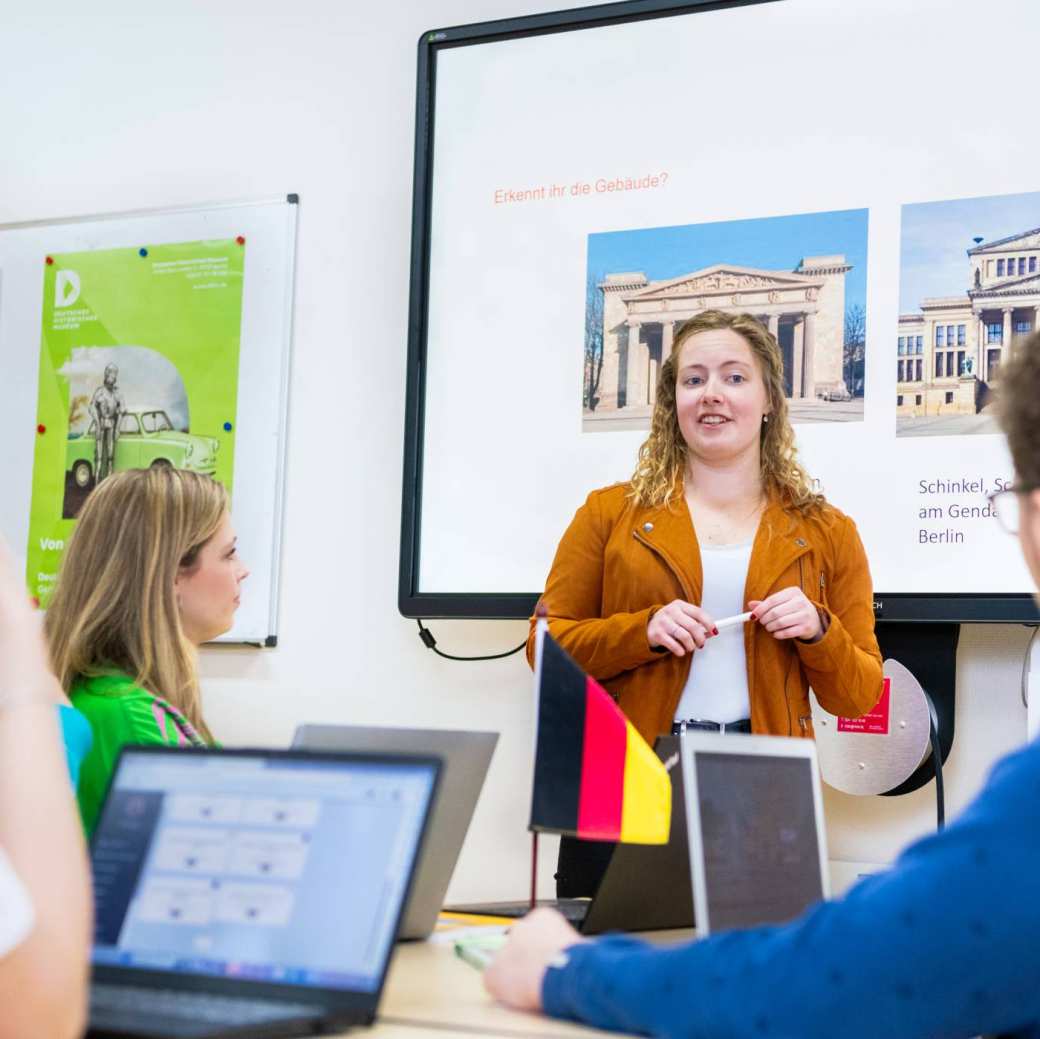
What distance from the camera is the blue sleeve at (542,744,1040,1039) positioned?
857mm

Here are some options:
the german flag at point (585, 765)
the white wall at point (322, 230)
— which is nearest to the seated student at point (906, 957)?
the german flag at point (585, 765)

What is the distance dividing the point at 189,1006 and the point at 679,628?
4.64ft

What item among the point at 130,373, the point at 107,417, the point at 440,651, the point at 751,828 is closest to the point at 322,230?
the point at 130,373

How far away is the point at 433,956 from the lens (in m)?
1.40

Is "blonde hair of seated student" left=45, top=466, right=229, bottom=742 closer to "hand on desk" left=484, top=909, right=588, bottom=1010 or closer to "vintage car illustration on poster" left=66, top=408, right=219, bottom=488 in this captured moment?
"hand on desk" left=484, top=909, right=588, bottom=1010

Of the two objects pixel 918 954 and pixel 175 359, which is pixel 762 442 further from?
pixel 918 954

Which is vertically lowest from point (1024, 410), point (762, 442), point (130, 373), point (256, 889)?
point (256, 889)

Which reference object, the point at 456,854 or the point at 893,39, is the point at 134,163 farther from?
the point at 456,854

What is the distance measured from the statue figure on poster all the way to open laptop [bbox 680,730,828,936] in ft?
8.16

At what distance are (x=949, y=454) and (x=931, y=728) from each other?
511 millimetres

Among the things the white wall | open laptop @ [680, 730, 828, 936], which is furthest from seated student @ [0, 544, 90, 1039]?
the white wall

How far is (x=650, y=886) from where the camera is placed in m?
1.55

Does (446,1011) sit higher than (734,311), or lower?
lower

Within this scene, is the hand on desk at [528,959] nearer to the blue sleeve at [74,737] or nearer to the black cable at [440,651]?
the blue sleeve at [74,737]
